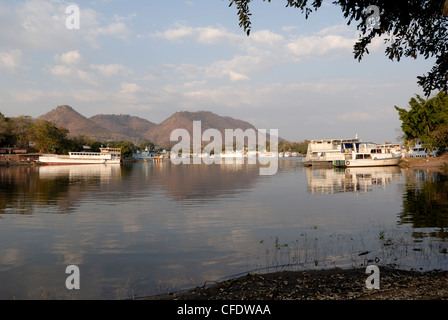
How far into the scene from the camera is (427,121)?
91000 mm

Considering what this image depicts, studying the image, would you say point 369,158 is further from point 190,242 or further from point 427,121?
point 190,242

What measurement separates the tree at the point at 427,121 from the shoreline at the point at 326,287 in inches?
3342

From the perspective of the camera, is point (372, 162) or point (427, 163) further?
point (372, 162)

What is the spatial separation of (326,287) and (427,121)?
98.9 m

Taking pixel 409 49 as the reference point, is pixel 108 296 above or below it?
below

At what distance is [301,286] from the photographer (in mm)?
9094

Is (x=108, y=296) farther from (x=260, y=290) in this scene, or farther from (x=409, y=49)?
(x=409, y=49)

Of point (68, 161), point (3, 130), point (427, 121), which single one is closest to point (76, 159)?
point (68, 161)

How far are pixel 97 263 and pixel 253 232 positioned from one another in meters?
8.57

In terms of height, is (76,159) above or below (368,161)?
above

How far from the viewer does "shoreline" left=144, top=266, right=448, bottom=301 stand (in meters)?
8.03

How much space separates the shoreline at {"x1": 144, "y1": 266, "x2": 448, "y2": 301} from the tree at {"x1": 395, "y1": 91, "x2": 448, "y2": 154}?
279 feet
